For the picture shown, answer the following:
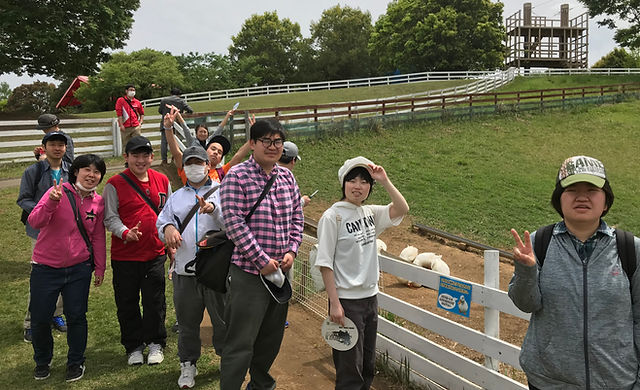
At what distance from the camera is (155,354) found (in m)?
4.26

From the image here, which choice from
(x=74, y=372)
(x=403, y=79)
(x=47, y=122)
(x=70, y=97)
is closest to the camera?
(x=74, y=372)

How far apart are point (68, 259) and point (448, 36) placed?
1861 inches

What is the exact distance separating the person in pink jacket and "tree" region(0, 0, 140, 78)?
16623mm

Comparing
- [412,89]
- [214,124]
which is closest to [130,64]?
[412,89]

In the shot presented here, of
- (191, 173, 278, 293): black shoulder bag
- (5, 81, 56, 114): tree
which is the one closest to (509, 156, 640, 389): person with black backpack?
(191, 173, 278, 293): black shoulder bag

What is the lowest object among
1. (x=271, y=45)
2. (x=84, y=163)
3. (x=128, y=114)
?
(x=84, y=163)

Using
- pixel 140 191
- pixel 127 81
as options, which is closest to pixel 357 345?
pixel 140 191

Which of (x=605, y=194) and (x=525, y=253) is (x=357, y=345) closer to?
(x=525, y=253)

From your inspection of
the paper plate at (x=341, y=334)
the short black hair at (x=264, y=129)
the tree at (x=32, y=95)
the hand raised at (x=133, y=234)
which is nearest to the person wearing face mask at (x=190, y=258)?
the hand raised at (x=133, y=234)

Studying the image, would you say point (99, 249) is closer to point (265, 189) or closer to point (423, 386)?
point (265, 189)

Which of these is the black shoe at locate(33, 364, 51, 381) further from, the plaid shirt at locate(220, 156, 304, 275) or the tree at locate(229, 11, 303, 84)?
the tree at locate(229, 11, 303, 84)

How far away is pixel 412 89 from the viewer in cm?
3653

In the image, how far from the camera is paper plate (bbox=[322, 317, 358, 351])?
Result: 319cm

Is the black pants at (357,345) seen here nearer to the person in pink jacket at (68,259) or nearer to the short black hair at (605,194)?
the short black hair at (605,194)
